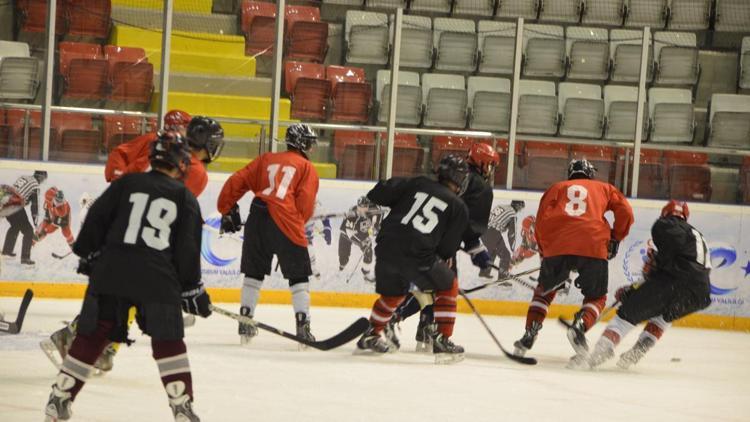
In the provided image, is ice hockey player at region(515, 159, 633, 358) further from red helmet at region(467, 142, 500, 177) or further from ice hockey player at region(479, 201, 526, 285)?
ice hockey player at region(479, 201, 526, 285)

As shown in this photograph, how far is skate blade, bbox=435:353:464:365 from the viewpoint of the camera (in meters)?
6.55

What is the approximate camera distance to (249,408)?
15.7 feet

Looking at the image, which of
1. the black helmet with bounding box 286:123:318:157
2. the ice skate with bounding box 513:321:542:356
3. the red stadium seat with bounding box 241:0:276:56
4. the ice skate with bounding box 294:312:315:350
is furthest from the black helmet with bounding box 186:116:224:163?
Answer: the red stadium seat with bounding box 241:0:276:56

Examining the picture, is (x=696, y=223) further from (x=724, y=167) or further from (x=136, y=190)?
(x=136, y=190)

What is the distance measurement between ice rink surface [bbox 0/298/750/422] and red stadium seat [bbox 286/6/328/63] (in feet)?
7.48

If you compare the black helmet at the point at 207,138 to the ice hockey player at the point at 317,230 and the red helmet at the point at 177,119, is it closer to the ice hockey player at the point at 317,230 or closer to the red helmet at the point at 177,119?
the red helmet at the point at 177,119

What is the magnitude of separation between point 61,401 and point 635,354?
12.4ft

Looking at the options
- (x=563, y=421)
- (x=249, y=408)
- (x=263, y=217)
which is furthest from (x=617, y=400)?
(x=263, y=217)

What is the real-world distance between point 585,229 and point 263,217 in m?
1.80

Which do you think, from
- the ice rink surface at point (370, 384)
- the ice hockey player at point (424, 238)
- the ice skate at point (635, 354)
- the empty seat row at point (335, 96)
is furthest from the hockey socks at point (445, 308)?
the empty seat row at point (335, 96)

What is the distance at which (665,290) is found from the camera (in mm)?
6758

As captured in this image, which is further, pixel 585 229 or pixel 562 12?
pixel 562 12

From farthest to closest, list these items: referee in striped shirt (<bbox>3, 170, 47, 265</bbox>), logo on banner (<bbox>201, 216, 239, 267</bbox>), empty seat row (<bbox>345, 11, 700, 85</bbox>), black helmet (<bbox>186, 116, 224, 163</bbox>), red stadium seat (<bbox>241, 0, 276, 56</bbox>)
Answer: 1. empty seat row (<bbox>345, 11, 700, 85</bbox>)
2. red stadium seat (<bbox>241, 0, 276, 56</bbox>)
3. logo on banner (<bbox>201, 216, 239, 267</bbox>)
4. referee in striped shirt (<bbox>3, 170, 47, 265</bbox>)
5. black helmet (<bbox>186, 116, 224, 163</bbox>)

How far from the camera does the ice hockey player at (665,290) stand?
22.2 ft
